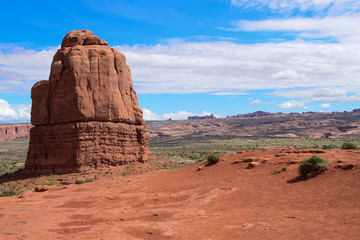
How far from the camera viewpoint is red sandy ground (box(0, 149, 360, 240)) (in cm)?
934

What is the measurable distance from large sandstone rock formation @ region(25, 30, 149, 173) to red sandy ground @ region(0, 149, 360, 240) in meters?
5.76

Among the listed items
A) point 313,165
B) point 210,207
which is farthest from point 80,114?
point 313,165

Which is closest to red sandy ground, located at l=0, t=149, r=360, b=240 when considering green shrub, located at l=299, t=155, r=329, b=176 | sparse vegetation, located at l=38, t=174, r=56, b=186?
green shrub, located at l=299, t=155, r=329, b=176

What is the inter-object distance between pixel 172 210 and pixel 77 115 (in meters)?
15.9

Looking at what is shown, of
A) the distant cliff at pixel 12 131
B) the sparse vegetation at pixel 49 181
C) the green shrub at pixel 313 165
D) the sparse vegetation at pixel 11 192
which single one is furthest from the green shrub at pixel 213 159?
the distant cliff at pixel 12 131

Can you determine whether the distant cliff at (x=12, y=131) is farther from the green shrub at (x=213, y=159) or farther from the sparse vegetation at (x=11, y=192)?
the green shrub at (x=213, y=159)

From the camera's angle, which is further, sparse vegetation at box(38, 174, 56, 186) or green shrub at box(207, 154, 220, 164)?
sparse vegetation at box(38, 174, 56, 186)

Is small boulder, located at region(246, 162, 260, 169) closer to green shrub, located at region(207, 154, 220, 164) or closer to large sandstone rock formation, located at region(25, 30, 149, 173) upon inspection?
green shrub, located at region(207, 154, 220, 164)

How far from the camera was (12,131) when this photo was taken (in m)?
134

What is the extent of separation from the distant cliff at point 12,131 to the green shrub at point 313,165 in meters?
136

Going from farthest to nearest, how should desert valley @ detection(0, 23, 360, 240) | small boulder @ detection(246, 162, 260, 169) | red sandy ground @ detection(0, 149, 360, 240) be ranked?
small boulder @ detection(246, 162, 260, 169)
desert valley @ detection(0, 23, 360, 240)
red sandy ground @ detection(0, 149, 360, 240)

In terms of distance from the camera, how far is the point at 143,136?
29.9 metres

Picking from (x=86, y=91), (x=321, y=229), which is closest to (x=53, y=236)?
(x=321, y=229)

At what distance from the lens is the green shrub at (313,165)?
14.8m
